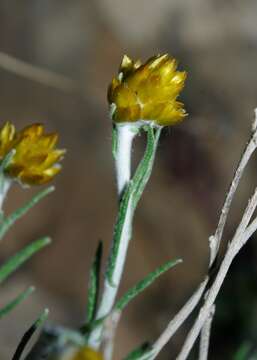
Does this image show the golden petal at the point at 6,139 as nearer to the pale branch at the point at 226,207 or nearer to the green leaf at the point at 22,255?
the green leaf at the point at 22,255

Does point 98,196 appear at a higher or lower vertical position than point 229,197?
lower

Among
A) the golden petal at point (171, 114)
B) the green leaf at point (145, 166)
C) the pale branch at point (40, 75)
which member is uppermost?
the golden petal at point (171, 114)

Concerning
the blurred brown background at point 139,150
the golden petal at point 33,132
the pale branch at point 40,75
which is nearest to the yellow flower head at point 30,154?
the golden petal at point 33,132

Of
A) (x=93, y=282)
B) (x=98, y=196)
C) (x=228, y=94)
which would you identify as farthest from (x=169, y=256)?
(x=93, y=282)

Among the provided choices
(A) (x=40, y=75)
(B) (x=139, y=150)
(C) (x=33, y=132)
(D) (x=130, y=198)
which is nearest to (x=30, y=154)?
(C) (x=33, y=132)

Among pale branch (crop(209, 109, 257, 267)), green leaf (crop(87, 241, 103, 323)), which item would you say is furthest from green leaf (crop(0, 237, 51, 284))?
pale branch (crop(209, 109, 257, 267))

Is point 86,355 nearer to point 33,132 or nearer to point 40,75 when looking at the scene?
point 33,132

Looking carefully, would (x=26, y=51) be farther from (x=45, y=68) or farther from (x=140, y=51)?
(x=140, y=51)
